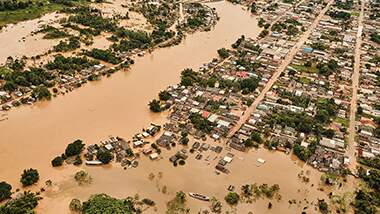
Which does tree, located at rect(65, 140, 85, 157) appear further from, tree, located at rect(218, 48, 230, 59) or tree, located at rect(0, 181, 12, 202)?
tree, located at rect(218, 48, 230, 59)

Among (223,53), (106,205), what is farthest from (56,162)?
(223,53)

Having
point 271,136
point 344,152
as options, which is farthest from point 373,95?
point 271,136

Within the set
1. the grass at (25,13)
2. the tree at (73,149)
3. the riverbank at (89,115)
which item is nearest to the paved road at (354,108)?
the riverbank at (89,115)

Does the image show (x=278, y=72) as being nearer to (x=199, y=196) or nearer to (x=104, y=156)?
(x=199, y=196)

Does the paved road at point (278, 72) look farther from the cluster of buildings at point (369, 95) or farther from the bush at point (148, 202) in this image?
the bush at point (148, 202)

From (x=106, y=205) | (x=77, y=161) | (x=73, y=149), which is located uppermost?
(x=106, y=205)

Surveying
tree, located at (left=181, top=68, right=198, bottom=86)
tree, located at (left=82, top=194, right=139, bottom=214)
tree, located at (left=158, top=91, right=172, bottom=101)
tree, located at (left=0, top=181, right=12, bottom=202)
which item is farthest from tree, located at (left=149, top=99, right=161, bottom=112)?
tree, located at (left=0, top=181, right=12, bottom=202)
